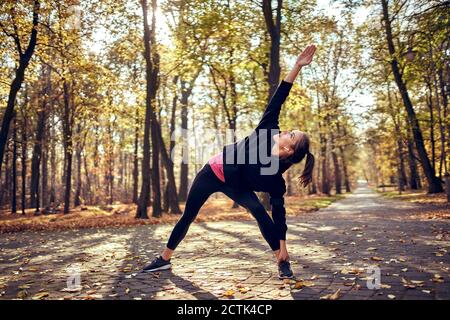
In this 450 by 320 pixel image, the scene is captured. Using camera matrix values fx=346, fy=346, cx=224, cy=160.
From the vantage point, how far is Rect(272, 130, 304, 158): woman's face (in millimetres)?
3949

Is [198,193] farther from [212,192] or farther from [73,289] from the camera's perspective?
[73,289]

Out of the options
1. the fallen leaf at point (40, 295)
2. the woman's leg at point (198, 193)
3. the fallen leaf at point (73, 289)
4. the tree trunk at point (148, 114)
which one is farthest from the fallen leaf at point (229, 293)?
the tree trunk at point (148, 114)

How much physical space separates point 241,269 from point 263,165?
1.71 meters

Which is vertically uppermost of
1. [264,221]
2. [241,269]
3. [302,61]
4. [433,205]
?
[302,61]

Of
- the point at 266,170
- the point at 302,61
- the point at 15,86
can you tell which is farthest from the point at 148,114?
the point at 266,170

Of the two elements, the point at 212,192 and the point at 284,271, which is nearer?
the point at 284,271

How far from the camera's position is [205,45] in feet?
60.7

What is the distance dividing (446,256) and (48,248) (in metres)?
8.03

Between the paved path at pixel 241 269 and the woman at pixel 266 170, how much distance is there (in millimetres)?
654

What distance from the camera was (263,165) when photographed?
4023mm

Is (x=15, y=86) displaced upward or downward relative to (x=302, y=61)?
upward

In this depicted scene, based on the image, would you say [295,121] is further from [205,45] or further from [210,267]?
[210,267]

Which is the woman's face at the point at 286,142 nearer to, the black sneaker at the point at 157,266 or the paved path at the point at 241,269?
the paved path at the point at 241,269
